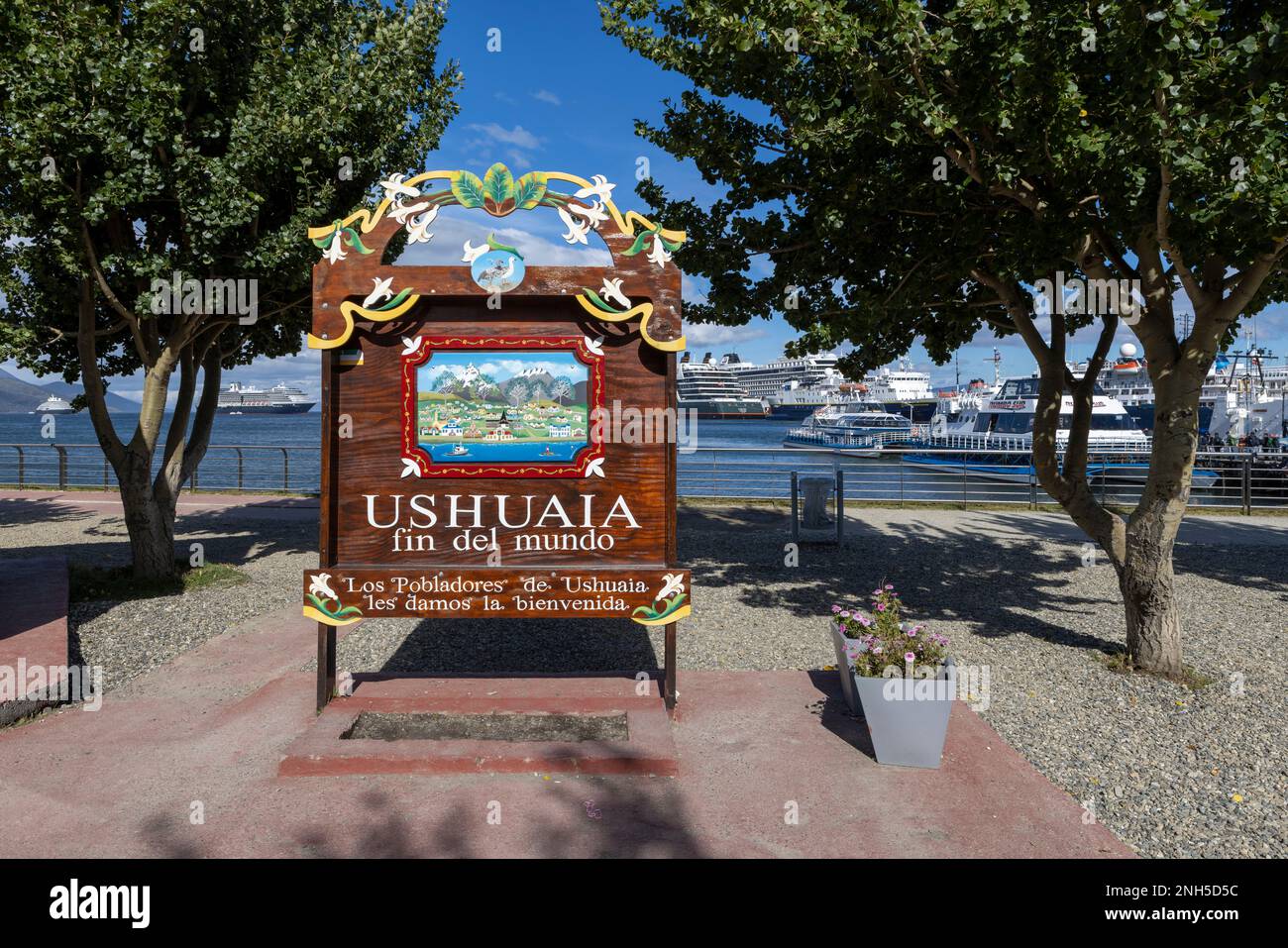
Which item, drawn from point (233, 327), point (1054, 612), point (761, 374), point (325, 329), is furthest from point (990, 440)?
point (761, 374)

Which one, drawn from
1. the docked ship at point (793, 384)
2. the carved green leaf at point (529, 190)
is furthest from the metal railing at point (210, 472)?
the docked ship at point (793, 384)

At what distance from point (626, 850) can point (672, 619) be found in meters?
1.83

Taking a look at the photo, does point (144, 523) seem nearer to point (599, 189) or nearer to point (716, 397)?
point (599, 189)

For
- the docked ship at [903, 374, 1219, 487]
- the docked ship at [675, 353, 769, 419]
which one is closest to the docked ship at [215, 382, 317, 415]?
the docked ship at [675, 353, 769, 419]

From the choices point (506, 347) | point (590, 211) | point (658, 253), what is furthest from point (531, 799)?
point (590, 211)

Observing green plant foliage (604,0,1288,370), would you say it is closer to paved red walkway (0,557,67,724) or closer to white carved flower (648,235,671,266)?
white carved flower (648,235,671,266)

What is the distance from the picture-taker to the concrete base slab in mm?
4477

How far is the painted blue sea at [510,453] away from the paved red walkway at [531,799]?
82.5 inches

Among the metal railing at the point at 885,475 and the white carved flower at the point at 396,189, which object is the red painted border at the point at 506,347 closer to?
the white carved flower at the point at 396,189

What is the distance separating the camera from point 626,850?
3684 millimetres

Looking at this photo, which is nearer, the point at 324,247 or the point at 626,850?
the point at 626,850

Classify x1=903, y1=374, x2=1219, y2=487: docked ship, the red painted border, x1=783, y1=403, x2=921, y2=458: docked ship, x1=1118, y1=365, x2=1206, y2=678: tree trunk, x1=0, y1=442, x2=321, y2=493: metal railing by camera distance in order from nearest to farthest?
the red painted border → x1=1118, y1=365, x2=1206, y2=678: tree trunk → x1=0, y1=442, x2=321, y2=493: metal railing → x1=903, y1=374, x2=1219, y2=487: docked ship → x1=783, y1=403, x2=921, y2=458: docked ship
